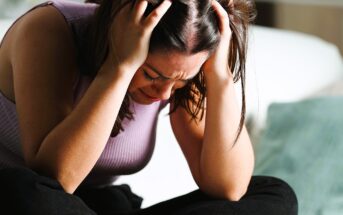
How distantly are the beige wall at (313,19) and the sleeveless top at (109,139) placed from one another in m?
1.38

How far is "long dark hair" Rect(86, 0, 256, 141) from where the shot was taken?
1000 mm

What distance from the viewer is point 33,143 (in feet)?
3.53

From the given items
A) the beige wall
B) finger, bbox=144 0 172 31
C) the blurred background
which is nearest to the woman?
finger, bbox=144 0 172 31

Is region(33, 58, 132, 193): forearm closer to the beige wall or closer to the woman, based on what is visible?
the woman

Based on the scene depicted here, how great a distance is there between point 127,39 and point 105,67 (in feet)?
0.21

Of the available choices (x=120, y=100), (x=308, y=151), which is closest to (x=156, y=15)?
(x=120, y=100)

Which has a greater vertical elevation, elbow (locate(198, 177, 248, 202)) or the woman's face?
the woman's face

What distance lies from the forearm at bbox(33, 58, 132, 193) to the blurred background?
0.40 meters

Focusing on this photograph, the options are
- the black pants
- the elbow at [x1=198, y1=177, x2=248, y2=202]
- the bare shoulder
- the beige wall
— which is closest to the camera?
the black pants

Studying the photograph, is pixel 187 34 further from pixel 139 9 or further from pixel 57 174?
pixel 57 174

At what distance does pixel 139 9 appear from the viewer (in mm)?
992

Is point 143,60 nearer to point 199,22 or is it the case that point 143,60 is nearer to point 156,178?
point 199,22

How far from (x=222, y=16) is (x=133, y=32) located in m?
0.14

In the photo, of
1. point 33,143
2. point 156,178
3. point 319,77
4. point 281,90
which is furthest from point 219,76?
point 319,77
